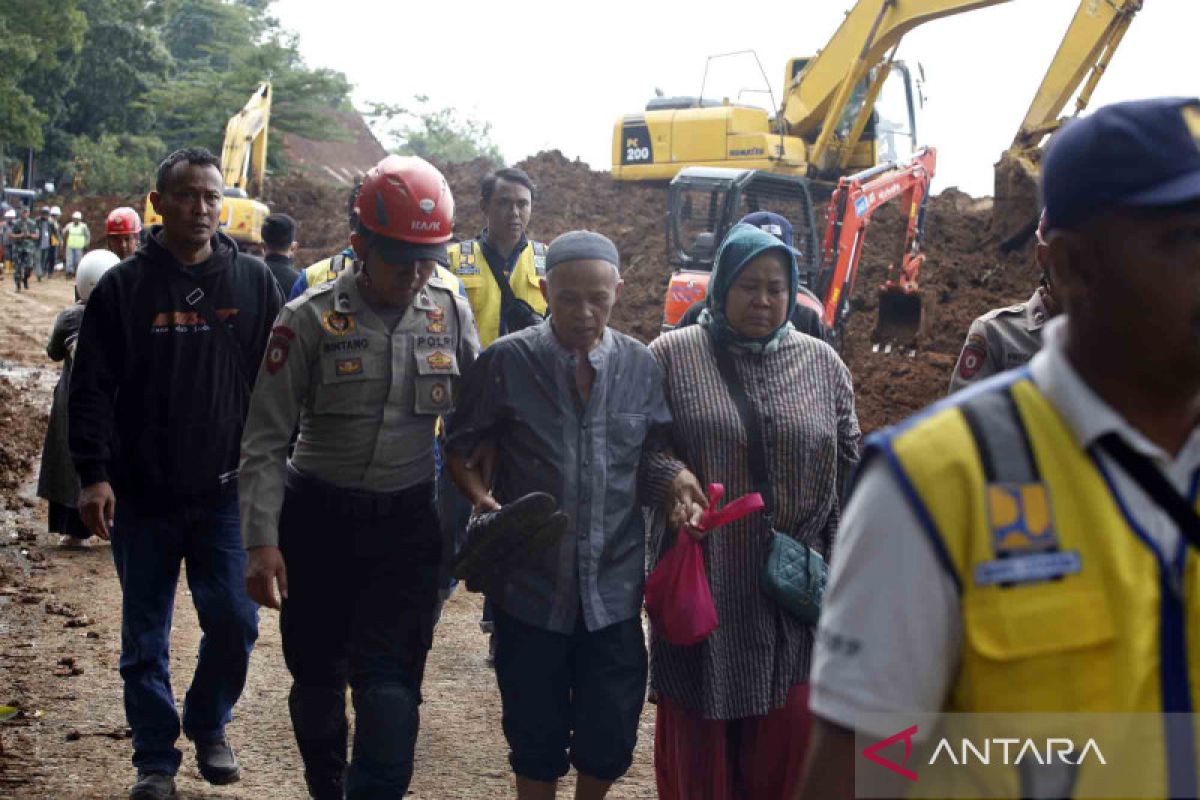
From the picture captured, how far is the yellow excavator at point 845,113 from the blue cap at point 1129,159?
60.0ft

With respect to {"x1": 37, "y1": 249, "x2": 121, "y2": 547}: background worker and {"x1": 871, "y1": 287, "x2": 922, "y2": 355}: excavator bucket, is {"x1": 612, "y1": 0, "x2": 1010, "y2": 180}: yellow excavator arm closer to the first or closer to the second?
{"x1": 871, "y1": 287, "x2": 922, "y2": 355}: excavator bucket

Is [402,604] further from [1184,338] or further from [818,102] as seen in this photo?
[818,102]

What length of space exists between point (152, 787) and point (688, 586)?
2162mm

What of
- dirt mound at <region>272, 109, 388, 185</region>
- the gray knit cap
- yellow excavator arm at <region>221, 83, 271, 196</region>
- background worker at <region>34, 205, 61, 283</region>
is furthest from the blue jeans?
dirt mound at <region>272, 109, 388, 185</region>

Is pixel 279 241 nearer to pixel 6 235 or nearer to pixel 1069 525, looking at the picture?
pixel 1069 525

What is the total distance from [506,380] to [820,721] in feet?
8.76

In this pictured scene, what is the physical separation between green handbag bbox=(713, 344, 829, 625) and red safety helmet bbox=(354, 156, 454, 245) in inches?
39.0

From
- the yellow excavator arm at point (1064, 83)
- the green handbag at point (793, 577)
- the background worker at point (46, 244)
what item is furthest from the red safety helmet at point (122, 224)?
the background worker at point (46, 244)

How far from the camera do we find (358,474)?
14.6ft

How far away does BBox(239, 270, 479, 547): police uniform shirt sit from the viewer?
14.4 feet

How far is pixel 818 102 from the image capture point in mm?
22109

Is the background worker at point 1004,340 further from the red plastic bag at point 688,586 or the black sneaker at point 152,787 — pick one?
the black sneaker at point 152,787

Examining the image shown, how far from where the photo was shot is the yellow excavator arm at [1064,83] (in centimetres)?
1884

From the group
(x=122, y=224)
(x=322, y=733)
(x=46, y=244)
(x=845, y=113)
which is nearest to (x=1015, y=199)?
(x=845, y=113)
